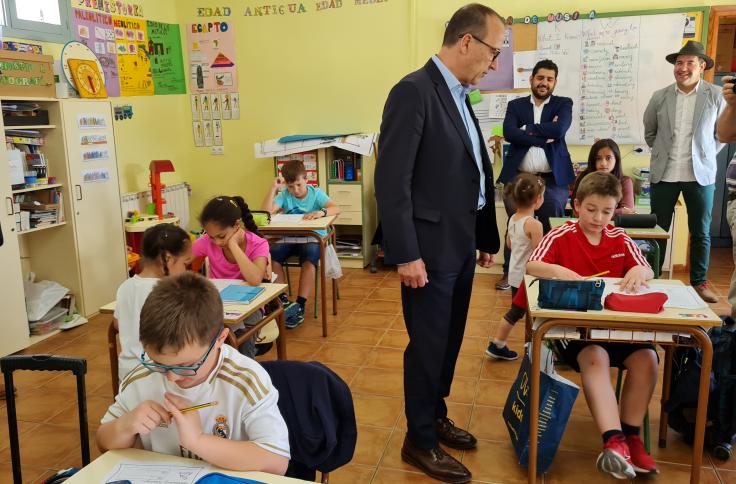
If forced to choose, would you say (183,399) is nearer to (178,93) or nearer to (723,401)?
(723,401)

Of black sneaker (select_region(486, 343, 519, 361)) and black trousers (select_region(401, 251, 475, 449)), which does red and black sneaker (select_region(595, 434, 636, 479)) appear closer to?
black trousers (select_region(401, 251, 475, 449))

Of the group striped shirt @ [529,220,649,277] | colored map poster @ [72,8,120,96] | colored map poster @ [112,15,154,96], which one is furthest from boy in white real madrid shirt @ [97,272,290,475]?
colored map poster @ [112,15,154,96]

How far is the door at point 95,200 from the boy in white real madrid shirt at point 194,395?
3.56 metres

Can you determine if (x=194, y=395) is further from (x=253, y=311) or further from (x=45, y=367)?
(x=253, y=311)

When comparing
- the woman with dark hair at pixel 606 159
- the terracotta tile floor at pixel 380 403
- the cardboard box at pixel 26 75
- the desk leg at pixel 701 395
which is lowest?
the terracotta tile floor at pixel 380 403

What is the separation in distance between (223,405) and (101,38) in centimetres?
487

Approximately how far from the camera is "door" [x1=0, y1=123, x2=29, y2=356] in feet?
12.6

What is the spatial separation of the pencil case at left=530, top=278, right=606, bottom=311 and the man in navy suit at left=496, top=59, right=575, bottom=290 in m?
2.57

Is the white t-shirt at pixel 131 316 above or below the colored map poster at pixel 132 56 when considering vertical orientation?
below

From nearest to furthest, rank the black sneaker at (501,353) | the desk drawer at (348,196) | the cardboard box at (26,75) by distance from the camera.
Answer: the black sneaker at (501,353), the cardboard box at (26,75), the desk drawer at (348,196)

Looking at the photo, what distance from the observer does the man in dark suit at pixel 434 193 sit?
2207 mm

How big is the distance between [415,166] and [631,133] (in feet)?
12.7

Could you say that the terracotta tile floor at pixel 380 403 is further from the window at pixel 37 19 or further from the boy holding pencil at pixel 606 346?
the window at pixel 37 19

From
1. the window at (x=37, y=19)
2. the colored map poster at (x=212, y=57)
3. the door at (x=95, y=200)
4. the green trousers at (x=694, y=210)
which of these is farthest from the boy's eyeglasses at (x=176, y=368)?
the colored map poster at (x=212, y=57)
